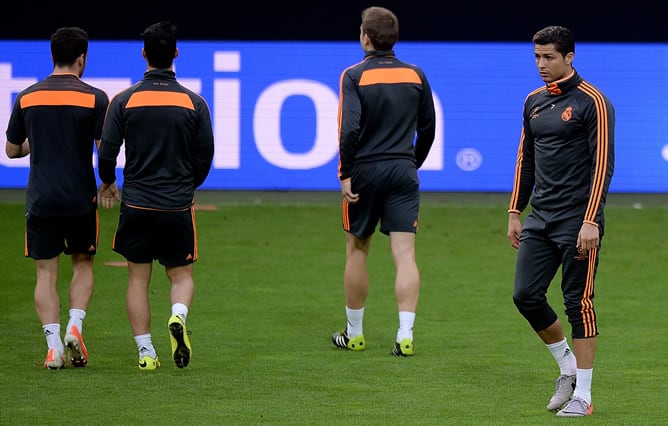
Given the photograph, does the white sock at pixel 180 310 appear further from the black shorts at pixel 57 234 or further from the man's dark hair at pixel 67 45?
the man's dark hair at pixel 67 45

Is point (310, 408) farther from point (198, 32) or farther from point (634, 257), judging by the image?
point (198, 32)

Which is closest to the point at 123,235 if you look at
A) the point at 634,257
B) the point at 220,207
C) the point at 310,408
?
the point at 310,408

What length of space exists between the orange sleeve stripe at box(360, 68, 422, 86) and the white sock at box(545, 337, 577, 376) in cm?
218

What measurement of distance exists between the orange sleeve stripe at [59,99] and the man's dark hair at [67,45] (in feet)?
0.59

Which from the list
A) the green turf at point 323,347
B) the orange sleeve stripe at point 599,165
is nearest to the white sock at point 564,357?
the green turf at point 323,347

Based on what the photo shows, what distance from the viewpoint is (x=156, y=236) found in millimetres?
7176

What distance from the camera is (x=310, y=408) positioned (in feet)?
20.4

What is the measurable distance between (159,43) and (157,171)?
68 cm

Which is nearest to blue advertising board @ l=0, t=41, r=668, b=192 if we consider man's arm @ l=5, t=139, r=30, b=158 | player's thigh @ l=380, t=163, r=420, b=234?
player's thigh @ l=380, t=163, r=420, b=234

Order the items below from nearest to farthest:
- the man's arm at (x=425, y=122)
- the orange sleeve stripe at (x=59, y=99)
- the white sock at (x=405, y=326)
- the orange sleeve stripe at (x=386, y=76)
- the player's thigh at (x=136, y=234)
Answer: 1. the player's thigh at (x=136, y=234)
2. the orange sleeve stripe at (x=59, y=99)
3. the white sock at (x=405, y=326)
4. the orange sleeve stripe at (x=386, y=76)
5. the man's arm at (x=425, y=122)

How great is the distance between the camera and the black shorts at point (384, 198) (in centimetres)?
792

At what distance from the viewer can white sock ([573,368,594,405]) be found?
6.08 metres

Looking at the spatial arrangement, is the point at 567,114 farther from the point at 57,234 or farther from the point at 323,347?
the point at 57,234

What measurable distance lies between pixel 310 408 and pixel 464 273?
5.55m
